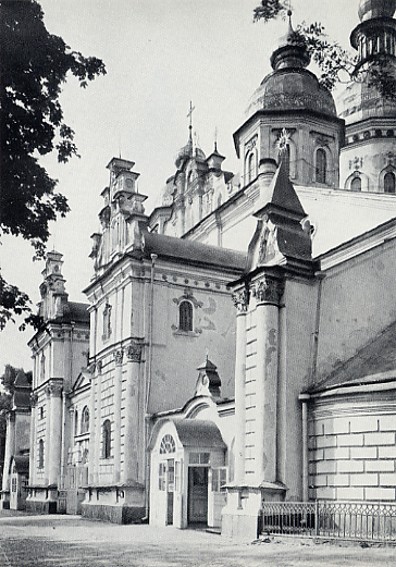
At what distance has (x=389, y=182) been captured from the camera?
4534 centimetres

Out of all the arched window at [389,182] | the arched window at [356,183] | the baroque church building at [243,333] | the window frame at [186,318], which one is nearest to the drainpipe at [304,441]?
the baroque church building at [243,333]

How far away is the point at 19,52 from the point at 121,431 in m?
21.9

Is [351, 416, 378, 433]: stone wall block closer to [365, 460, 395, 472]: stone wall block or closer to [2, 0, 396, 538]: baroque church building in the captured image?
[2, 0, 396, 538]: baroque church building

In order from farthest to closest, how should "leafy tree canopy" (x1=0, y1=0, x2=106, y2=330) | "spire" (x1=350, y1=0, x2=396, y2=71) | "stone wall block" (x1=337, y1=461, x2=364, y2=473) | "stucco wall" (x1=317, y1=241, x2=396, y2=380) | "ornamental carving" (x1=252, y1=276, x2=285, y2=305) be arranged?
"spire" (x1=350, y1=0, x2=396, y2=71), "stucco wall" (x1=317, y1=241, x2=396, y2=380), "ornamental carving" (x1=252, y1=276, x2=285, y2=305), "stone wall block" (x1=337, y1=461, x2=364, y2=473), "leafy tree canopy" (x1=0, y1=0, x2=106, y2=330)

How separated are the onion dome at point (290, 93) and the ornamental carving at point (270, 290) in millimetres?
18172

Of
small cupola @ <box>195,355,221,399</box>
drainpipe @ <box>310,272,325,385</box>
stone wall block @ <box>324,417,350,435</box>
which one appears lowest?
stone wall block @ <box>324,417,350,435</box>

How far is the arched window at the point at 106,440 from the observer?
35.6m

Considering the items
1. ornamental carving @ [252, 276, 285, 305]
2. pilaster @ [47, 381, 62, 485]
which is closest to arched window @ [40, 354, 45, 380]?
pilaster @ [47, 381, 62, 485]

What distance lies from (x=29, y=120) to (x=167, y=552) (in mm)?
10256

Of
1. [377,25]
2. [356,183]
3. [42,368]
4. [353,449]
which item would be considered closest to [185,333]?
[353,449]

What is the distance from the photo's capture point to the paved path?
1642 centimetres

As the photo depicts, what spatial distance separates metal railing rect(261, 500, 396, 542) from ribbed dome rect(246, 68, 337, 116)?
2286 cm

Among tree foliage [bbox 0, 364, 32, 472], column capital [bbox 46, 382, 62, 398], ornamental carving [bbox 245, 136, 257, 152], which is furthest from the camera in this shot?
tree foliage [bbox 0, 364, 32, 472]

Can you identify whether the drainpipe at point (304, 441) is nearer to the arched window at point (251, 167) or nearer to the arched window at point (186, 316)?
the arched window at point (186, 316)
